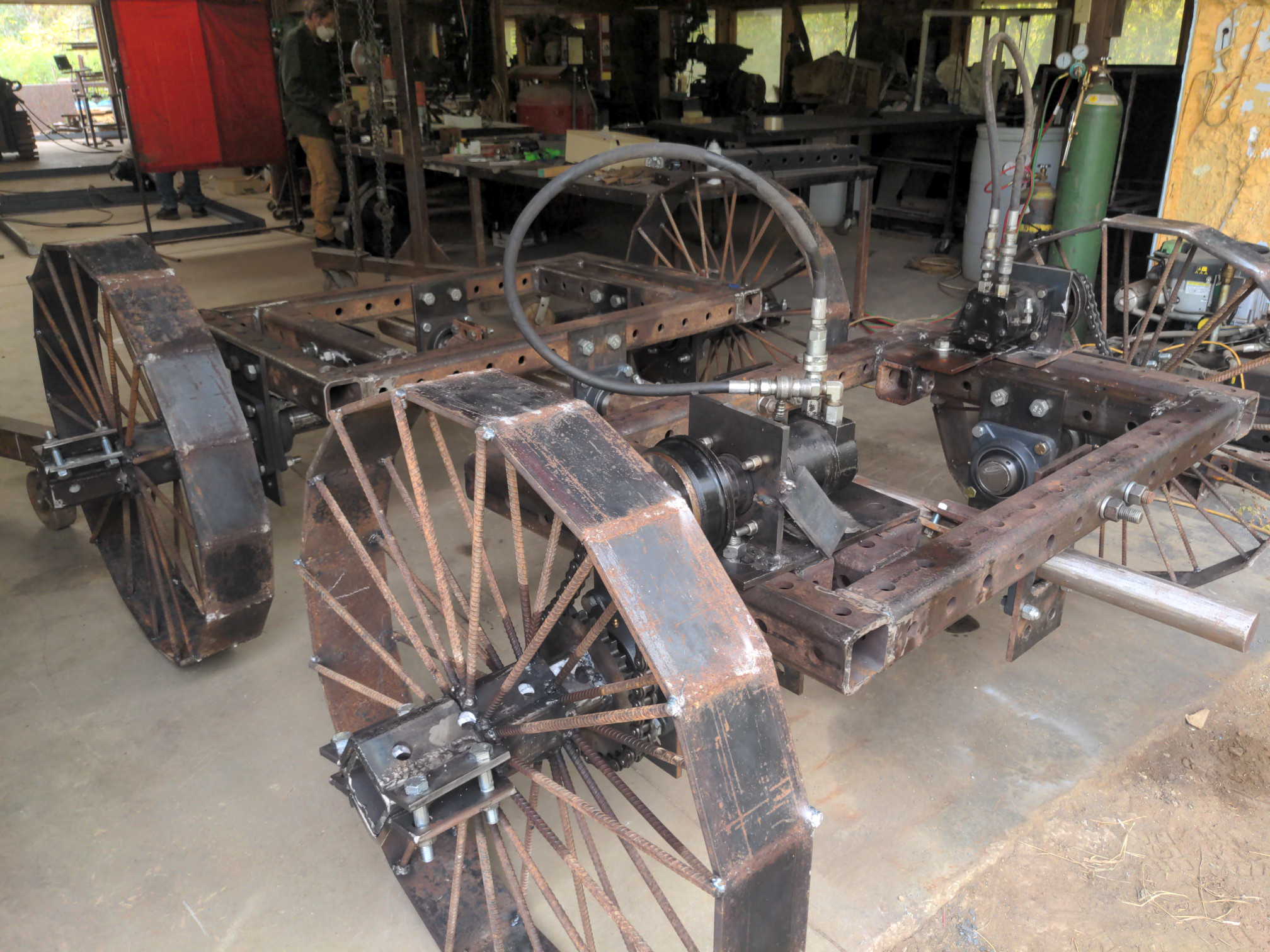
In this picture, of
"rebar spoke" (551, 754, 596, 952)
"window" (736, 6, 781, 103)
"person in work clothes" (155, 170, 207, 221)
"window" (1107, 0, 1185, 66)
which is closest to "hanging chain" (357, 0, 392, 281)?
"rebar spoke" (551, 754, 596, 952)

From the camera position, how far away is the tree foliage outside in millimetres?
19828

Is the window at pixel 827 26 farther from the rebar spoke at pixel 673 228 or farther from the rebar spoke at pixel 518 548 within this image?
the rebar spoke at pixel 518 548

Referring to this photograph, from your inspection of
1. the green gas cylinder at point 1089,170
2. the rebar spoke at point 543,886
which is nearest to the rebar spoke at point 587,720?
the rebar spoke at point 543,886

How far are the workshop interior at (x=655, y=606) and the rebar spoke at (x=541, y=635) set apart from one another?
0.04 feet

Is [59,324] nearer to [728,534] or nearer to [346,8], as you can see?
[728,534]

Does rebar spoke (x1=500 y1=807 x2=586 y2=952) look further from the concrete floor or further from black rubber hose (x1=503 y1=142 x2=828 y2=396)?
black rubber hose (x1=503 y1=142 x2=828 y2=396)

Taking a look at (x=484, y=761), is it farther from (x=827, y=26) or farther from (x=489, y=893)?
(x=827, y=26)

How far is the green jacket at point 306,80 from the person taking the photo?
7539mm

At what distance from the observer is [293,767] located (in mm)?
2250

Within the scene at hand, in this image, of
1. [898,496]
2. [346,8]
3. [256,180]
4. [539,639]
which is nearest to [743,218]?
[346,8]

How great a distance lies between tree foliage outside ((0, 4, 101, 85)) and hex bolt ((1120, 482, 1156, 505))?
2328 centimetres

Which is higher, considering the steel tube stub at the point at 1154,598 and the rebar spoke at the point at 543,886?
the steel tube stub at the point at 1154,598

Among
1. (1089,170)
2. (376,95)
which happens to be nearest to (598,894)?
(376,95)

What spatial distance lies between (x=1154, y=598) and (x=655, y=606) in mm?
1041
